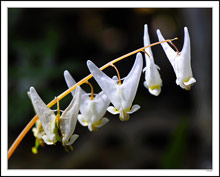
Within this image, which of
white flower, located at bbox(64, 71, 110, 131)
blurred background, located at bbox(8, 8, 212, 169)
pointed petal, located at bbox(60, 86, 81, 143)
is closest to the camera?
pointed petal, located at bbox(60, 86, 81, 143)

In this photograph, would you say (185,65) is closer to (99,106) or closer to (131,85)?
(131,85)

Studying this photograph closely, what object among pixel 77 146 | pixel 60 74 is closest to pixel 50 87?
pixel 60 74

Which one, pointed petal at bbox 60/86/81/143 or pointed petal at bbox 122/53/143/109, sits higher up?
pointed petal at bbox 122/53/143/109

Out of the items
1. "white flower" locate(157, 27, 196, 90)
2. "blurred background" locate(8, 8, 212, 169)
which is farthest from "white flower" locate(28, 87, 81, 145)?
"blurred background" locate(8, 8, 212, 169)

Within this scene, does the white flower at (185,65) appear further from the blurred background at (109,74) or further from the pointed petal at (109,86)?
the blurred background at (109,74)

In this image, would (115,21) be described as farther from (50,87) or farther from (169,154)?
(169,154)

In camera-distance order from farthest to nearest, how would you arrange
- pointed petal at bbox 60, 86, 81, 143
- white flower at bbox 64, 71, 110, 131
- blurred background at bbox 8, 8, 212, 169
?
blurred background at bbox 8, 8, 212, 169
white flower at bbox 64, 71, 110, 131
pointed petal at bbox 60, 86, 81, 143

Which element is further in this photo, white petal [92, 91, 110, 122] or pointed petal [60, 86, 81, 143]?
white petal [92, 91, 110, 122]

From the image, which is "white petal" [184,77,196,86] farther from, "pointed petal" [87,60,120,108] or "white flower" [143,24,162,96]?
"pointed petal" [87,60,120,108]

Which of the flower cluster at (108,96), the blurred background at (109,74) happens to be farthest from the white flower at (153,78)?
the blurred background at (109,74)
